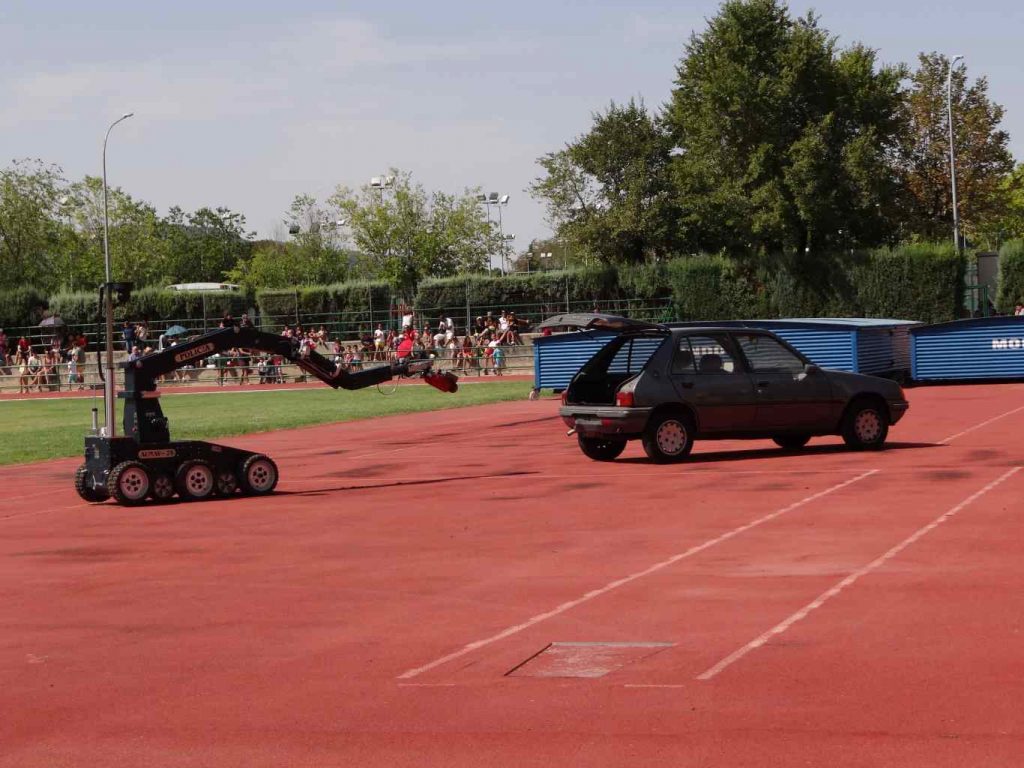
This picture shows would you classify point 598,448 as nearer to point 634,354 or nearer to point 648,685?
point 634,354

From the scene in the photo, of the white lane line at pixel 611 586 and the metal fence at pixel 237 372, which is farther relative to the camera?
the metal fence at pixel 237 372

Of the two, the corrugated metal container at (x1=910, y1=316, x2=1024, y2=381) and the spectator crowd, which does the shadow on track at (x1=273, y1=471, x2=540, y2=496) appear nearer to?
the corrugated metal container at (x1=910, y1=316, x2=1024, y2=381)

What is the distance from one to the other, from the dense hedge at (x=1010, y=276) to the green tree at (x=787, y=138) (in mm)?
7325

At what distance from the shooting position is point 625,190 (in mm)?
65375

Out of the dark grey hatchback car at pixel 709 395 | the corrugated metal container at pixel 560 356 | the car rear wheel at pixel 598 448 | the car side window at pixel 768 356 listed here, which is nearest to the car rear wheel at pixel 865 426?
the dark grey hatchback car at pixel 709 395

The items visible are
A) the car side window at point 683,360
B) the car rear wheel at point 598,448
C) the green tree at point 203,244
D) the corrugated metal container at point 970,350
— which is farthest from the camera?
the green tree at point 203,244

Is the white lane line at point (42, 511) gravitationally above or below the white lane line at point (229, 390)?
below

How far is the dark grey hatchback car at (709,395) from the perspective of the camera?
18703mm

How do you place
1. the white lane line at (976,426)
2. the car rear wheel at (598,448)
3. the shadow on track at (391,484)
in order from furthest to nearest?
the white lane line at (976,426) < the car rear wheel at (598,448) < the shadow on track at (391,484)

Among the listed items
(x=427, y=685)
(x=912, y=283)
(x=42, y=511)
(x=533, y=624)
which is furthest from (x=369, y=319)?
(x=427, y=685)

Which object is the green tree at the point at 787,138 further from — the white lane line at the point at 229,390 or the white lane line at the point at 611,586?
the white lane line at the point at 611,586

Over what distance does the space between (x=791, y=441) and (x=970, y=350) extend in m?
19.3

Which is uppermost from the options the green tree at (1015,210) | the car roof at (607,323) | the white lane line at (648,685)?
the green tree at (1015,210)

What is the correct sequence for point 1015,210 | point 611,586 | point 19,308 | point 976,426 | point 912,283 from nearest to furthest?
point 611,586 < point 976,426 < point 912,283 < point 19,308 < point 1015,210
